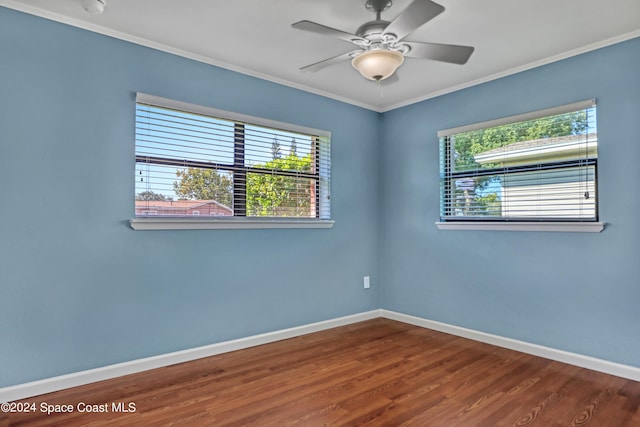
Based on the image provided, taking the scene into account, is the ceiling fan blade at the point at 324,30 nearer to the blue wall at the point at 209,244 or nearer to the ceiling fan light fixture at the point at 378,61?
the ceiling fan light fixture at the point at 378,61

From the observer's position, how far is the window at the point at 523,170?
2826 millimetres

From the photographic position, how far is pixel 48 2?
2.24 meters

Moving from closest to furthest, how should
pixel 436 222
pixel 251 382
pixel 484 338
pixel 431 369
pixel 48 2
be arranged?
pixel 48 2 → pixel 251 382 → pixel 431 369 → pixel 484 338 → pixel 436 222

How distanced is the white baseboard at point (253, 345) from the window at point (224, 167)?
98cm

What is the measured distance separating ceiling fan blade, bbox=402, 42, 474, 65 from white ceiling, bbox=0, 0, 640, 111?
0.29 metres

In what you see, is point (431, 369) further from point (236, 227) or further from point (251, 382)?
point (236, 227)

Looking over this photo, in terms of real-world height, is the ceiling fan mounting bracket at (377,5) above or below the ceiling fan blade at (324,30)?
above

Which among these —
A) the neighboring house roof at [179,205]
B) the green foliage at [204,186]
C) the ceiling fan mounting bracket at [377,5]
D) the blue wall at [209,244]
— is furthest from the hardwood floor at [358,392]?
the ceiling fan mounting bracket at [377,5]

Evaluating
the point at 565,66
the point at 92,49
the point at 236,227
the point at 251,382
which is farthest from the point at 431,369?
the point at 92,49

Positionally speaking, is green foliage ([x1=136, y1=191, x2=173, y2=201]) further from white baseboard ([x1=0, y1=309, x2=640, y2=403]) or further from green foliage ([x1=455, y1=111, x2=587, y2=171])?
green foliage ([x1=455, y1=111, x2=587, y2=171])

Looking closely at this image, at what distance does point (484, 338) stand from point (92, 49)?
12.4 feet

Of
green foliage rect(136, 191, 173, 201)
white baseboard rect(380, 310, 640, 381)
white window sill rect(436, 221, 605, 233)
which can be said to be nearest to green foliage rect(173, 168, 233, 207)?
green foliage rect(136, 191, 173, 201)

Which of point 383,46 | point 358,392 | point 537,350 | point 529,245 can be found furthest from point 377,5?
point 537,350

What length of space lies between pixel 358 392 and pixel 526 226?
1.91 metres
